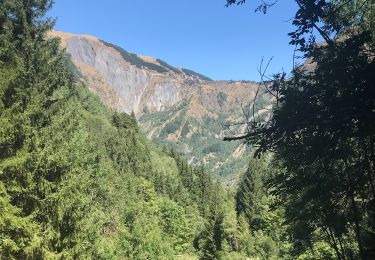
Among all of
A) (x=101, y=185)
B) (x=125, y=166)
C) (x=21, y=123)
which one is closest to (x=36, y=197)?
(x=21, y=123)

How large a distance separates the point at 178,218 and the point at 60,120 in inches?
1971

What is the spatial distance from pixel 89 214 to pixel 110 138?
210 ft

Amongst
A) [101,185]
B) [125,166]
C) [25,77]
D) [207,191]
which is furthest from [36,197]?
[207,191]

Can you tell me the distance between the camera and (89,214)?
19.5 meters

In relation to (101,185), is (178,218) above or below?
below

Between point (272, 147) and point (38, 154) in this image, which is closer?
point (272, 147)

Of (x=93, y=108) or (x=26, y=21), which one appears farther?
(x=93, y=108)

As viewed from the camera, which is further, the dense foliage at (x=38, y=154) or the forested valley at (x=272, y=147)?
the dense foliage at (x=38, y=154)

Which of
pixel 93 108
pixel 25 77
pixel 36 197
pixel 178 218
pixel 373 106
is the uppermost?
pixel 93 108

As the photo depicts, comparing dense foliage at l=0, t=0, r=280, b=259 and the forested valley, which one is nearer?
the forested valley

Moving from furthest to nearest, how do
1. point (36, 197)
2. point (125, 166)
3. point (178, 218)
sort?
1. point (125, 166)
2. point (178, 218)
3. point (36, 197)

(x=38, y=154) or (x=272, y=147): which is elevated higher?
(x=272, y=147)

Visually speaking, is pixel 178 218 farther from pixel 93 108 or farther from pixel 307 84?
pixel 307 84

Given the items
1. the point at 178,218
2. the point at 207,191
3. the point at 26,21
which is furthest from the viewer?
the point at 207,191
